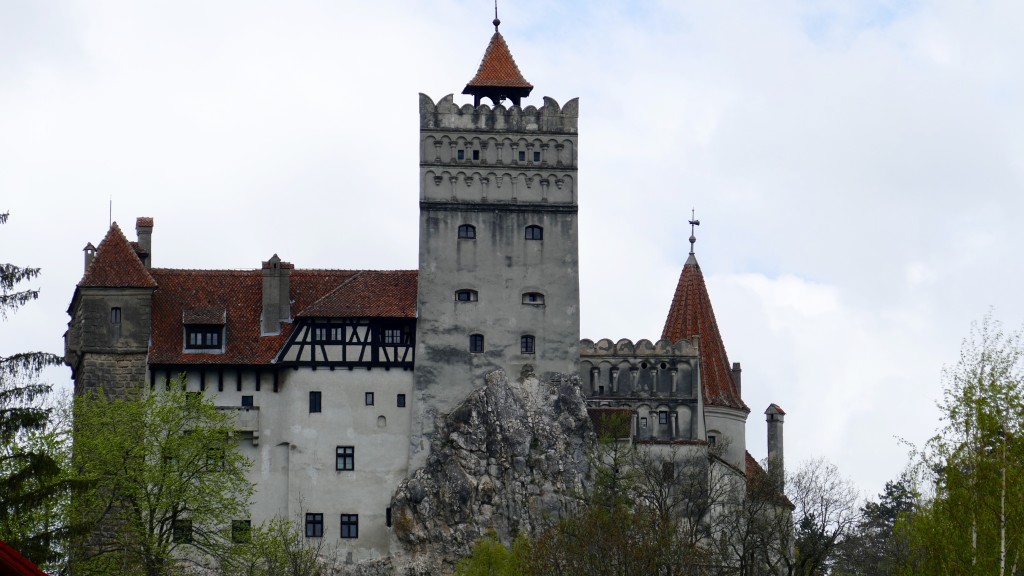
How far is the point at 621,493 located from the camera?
8138cm

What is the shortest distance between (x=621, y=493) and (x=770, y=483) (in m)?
7.84

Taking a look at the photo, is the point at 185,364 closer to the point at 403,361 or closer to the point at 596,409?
the point at 403,361

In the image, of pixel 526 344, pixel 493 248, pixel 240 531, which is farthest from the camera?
pixel 493 248

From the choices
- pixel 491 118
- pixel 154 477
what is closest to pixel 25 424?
pixel 154 477

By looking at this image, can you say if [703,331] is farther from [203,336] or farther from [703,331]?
[203,336]

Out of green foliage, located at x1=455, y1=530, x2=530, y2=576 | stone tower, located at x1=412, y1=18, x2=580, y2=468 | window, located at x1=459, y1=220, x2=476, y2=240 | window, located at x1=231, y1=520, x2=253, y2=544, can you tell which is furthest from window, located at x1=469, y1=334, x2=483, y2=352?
window, located at x1=231, y1=520, x2=253, y2=544

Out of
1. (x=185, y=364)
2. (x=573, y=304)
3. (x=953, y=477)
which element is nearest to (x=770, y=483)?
(x=573, y=304)

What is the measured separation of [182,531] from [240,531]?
21.4ft

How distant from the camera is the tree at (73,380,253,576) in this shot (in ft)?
229

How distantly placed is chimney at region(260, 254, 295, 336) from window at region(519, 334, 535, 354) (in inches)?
346

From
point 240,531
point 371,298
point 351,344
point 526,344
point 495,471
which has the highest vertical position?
point 371,298

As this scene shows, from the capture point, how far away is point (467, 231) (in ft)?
279

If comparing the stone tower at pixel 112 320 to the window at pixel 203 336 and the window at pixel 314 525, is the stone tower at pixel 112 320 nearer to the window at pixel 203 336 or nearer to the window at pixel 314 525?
the window at pixel 203 336

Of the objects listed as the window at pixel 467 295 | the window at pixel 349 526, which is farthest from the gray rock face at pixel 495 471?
the window at pixel 467 295
